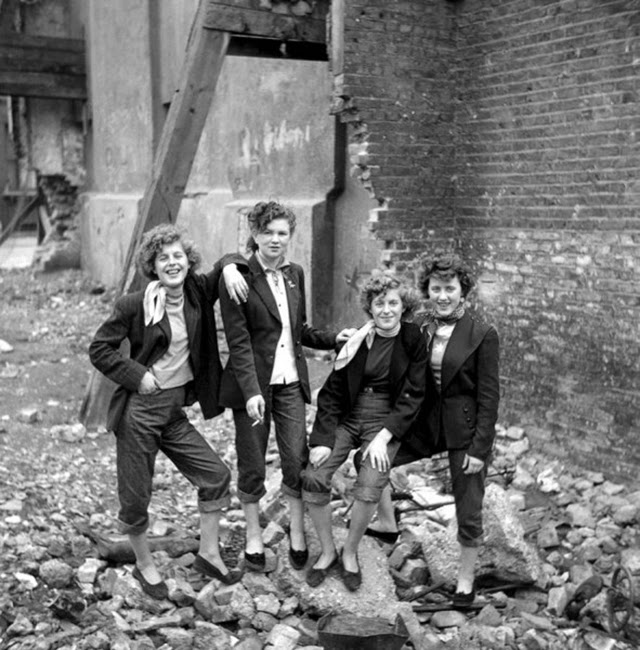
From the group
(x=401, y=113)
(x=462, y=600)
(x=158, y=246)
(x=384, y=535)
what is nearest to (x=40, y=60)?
(x=401, y=113)

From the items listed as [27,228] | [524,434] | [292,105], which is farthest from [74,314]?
[27,228]

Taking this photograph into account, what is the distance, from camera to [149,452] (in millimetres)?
4117

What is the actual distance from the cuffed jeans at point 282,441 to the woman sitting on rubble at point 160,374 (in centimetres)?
12

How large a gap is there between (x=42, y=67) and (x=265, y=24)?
29.0ft

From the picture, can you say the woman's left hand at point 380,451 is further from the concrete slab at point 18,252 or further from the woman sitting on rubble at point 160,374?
the concrete slab at point 18,252

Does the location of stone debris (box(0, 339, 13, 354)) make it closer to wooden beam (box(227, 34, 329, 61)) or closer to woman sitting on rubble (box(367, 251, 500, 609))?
wooden beam (box(227, 34, 329, 61))

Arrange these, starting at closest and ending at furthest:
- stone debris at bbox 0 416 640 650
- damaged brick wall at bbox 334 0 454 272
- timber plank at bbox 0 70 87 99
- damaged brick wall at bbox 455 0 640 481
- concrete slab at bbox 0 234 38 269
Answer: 1. stone debris at bbox 0 416 640 650
2. damaged brick wall at bbox 455 0 640 481
3. damaged brick wall at bbox 334 0 454 272
4. timber plank at bbox 0 70 87 99
5. concrete slab at bbox 0 234 38 269

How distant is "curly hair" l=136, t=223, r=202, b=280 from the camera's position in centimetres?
407

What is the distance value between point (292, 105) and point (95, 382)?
12.3ft

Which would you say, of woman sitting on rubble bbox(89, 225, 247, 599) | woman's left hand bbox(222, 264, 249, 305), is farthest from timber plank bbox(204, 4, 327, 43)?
woman's left hand bbox(222, 264, 249, 305)

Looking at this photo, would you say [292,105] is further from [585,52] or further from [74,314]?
[74,314]

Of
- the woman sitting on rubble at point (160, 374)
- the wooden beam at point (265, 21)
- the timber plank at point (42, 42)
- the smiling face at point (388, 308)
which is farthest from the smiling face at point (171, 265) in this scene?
the timber plank at point (42, 42)

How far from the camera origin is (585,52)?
604 cm

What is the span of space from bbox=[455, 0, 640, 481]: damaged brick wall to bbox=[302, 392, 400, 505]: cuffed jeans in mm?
2336
